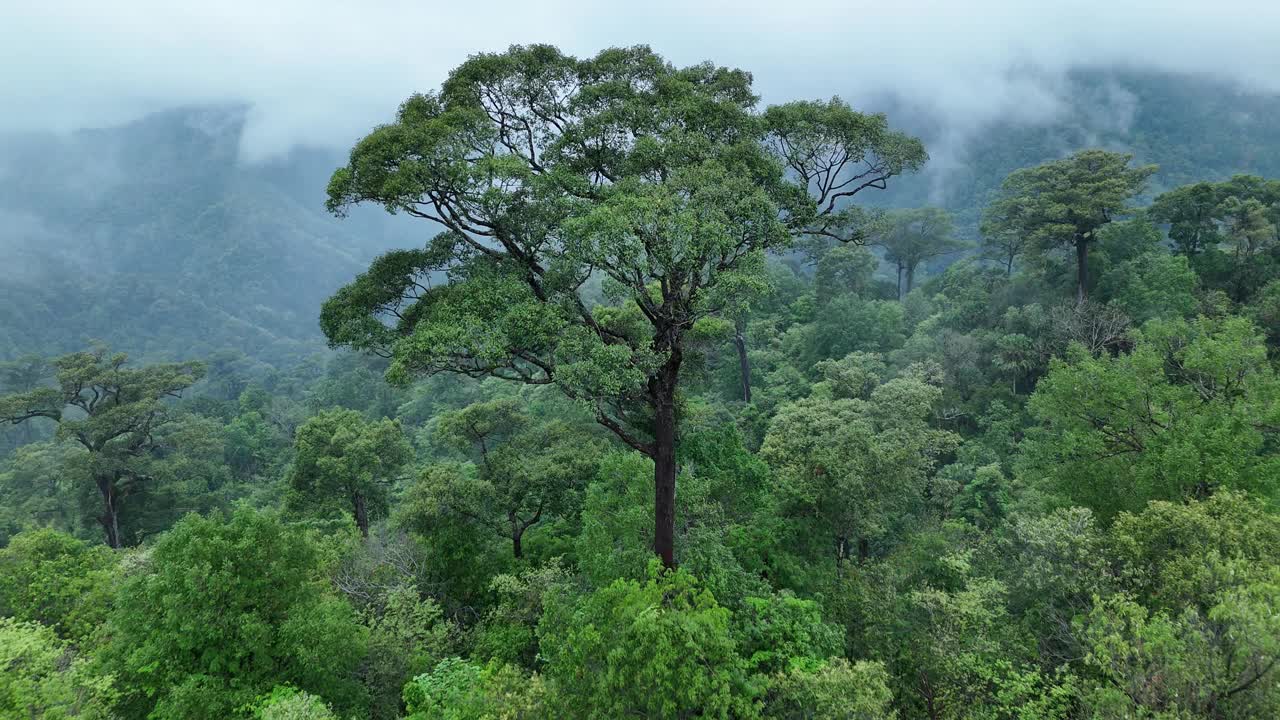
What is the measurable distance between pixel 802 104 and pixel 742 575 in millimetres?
11694

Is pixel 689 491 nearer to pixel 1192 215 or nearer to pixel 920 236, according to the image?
pixel 1192 215

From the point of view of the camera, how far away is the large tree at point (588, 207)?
11531 mm

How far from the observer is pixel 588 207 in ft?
41.4

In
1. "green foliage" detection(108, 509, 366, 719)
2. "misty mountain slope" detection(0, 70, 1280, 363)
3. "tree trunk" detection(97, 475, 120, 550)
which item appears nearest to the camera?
"green foliage" detection(108, 509, 366, 719)

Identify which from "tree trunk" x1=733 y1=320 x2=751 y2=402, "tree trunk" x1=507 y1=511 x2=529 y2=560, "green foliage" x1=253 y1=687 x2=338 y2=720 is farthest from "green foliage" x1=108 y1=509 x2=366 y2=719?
"tree trunk" x1=733 y1=320 x2=751 y2=402

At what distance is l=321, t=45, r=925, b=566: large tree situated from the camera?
11.5 meters

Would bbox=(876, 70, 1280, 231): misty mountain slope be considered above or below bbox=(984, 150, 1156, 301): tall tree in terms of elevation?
above

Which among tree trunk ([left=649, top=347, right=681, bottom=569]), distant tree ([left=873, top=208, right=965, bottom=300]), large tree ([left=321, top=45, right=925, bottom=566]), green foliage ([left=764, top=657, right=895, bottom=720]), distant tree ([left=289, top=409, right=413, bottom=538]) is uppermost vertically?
distant tree ([left=873, top=208, right=965, bottom=300])

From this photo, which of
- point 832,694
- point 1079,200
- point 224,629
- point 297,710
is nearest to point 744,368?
point 1079,200

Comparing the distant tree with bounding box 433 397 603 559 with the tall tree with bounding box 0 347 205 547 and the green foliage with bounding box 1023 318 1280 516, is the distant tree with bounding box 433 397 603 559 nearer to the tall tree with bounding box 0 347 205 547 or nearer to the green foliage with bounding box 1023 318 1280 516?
the green foliage with bounding box 1023 318 1280 516

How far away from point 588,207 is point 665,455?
5688 mm

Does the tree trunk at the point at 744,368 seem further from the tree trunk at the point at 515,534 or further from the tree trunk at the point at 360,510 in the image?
the tree trunk at the point at 360,510

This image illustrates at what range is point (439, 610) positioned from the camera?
50.5 ft

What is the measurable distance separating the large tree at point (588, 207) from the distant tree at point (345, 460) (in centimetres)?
1427
